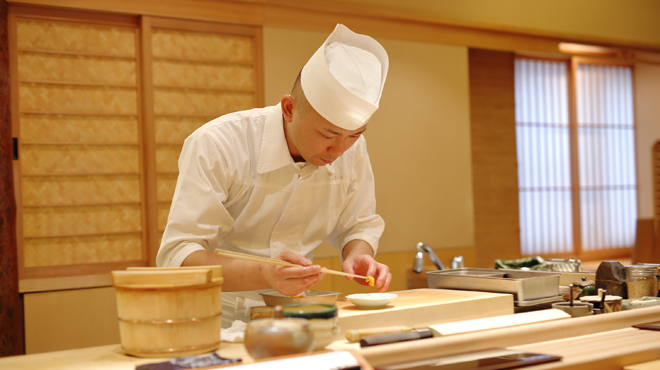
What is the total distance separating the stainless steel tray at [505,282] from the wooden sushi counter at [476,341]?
0.07 m

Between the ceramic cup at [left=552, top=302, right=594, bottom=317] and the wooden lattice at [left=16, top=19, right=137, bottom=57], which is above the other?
the wooden lattice at [left=16, top=19, right=137, bottom=57]

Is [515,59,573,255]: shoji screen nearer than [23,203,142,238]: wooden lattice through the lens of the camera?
No

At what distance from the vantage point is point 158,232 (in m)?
4.25

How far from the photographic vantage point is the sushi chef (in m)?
1.87

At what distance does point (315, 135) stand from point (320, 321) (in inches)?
31.4

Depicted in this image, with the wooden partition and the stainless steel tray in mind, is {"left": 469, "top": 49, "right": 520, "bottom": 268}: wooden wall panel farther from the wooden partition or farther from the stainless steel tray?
the stainless steel tray

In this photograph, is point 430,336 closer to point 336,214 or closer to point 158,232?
point 336,214

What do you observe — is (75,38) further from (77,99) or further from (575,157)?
(575,157)

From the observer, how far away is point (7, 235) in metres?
3.70

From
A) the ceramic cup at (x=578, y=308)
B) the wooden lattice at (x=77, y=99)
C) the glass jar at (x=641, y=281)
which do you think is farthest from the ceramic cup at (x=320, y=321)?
the wooden lattice at (x=77, y=99)

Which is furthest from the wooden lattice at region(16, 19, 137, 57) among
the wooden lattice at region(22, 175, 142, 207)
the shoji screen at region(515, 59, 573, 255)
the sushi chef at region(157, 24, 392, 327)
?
the shoji screen at region(515, 59, 573, 255)

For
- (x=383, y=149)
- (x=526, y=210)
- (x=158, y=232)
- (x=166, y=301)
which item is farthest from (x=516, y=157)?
(x=166, y=301)

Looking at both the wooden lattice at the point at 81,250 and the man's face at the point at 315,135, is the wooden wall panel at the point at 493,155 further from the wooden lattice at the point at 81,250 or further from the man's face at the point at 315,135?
the man's face at the point at 315,135

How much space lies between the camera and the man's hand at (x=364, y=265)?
6.45 feet
